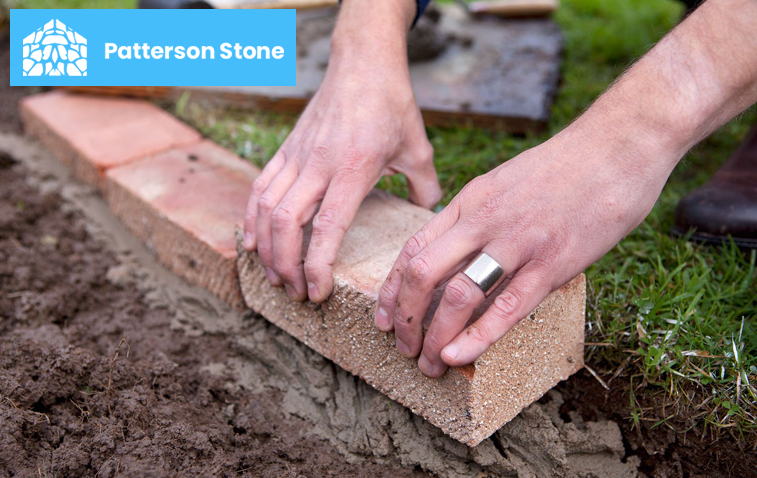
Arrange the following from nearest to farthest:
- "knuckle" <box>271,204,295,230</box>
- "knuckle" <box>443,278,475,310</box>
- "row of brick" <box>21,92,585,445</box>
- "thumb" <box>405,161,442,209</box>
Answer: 1. "knuckle" <box>443,278,475,310</box>
2. "row of brick" <box>21,92,585,445</box>
3. "knuckle" <box>271,204,295,230</box>
4. "thumb" <box>405,161,442,209</box>

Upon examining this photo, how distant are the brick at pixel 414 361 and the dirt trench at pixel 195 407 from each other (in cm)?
8

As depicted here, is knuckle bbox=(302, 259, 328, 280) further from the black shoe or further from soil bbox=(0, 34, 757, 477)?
the black shoe

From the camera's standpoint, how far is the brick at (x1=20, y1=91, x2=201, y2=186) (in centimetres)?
244

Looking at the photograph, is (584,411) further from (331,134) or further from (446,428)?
(331,134)

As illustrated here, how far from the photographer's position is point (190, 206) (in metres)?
2.03

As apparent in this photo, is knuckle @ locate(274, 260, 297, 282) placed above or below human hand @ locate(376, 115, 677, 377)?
below

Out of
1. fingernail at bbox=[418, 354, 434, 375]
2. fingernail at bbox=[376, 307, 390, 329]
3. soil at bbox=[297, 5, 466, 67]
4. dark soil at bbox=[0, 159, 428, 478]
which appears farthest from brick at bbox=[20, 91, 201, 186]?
fingernail at bbox=[418, 354, 434, 375]

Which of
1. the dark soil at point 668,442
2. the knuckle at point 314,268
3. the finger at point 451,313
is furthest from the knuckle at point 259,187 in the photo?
the dark soil at point 668,442

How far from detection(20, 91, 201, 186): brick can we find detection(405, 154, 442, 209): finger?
1.22 m

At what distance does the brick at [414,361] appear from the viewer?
129 centimetres

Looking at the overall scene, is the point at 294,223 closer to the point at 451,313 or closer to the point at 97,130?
the point at 451,313

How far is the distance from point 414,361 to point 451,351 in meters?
0.23

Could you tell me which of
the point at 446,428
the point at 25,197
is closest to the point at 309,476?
the point at 446,428

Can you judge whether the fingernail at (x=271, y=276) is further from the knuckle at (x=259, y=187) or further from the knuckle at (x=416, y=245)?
the knuckle at (x=416, y=245)
